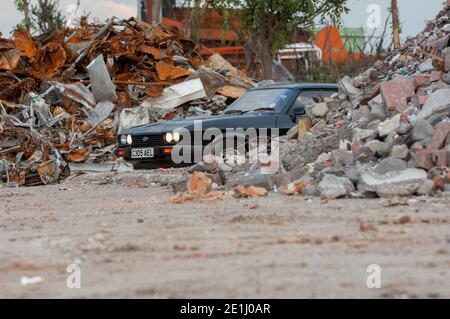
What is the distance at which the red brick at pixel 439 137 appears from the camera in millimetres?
9680

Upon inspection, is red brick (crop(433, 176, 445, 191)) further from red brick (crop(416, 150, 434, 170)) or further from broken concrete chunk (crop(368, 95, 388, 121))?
broken concrete chunk (crop(368, 95, 388, 121))

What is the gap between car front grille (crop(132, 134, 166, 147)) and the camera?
1273 cm

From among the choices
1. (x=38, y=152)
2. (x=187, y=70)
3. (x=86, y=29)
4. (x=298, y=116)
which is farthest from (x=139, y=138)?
(x=86, y=29)

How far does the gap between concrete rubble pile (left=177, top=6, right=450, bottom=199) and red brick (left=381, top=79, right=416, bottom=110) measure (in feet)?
0.04

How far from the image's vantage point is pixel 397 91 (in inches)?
442

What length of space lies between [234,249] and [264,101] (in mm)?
7004

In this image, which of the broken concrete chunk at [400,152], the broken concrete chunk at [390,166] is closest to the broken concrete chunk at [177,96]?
the broken concrete chunk at [400,152]

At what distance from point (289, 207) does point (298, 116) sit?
4530mm

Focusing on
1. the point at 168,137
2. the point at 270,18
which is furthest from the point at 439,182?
the point at 270,18

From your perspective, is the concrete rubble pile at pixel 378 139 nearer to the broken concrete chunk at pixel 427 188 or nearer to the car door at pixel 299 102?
the broken concrete chunk at pixel 427 188

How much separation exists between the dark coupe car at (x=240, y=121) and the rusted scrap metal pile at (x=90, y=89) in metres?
2.60
